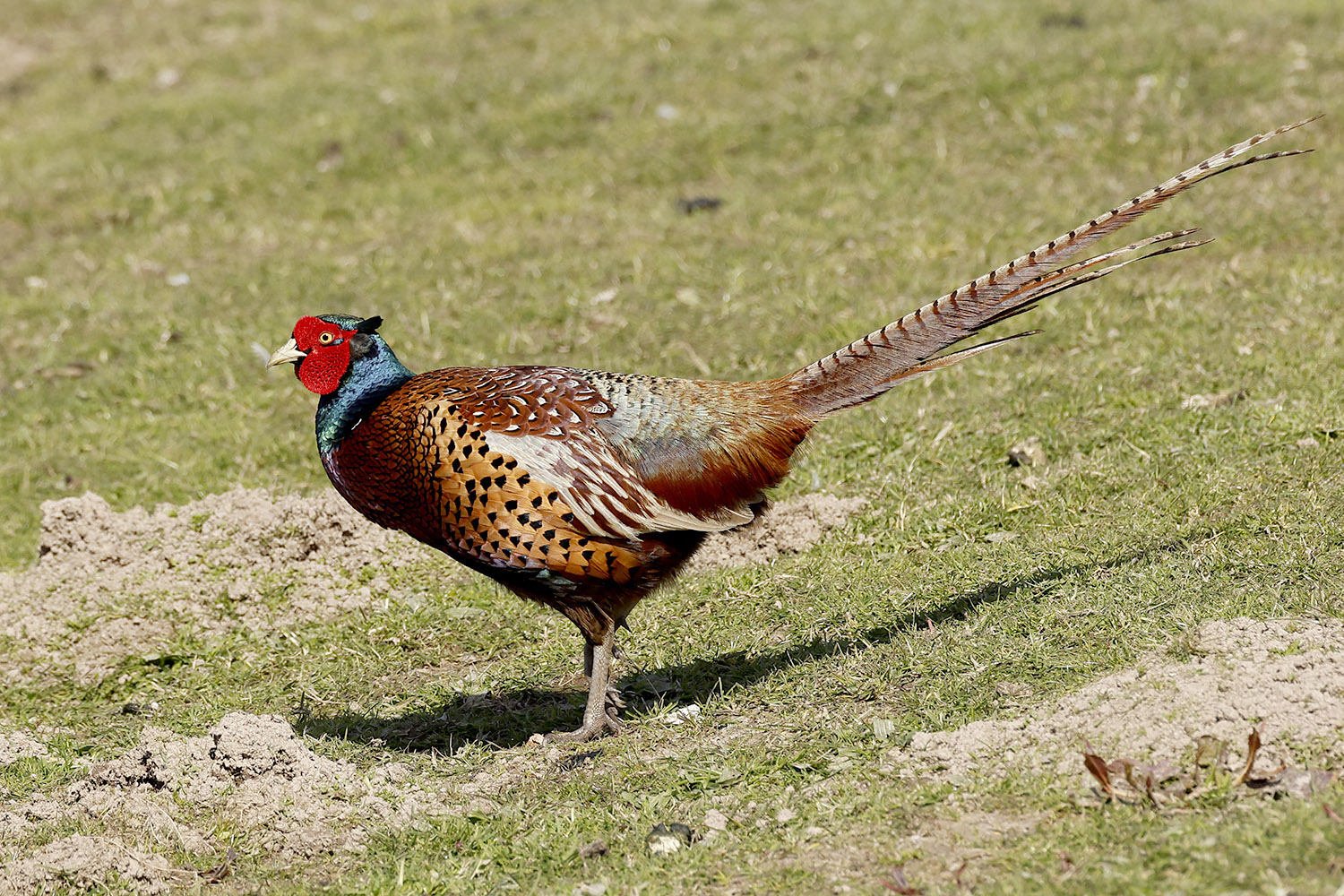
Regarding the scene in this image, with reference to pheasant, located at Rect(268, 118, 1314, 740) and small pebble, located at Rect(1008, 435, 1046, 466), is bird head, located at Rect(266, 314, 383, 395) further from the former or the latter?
small pebble, located at Rect(1008, 435, 1046, 466)

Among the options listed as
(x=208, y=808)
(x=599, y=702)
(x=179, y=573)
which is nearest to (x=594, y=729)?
(x=599, y=702)

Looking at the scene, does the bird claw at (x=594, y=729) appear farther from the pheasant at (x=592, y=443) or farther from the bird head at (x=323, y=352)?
the bird head at (x=323, y=352)

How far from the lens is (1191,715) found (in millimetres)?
3898

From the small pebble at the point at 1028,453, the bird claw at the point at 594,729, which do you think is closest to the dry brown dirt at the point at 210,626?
the bird claw at the point at 594,729

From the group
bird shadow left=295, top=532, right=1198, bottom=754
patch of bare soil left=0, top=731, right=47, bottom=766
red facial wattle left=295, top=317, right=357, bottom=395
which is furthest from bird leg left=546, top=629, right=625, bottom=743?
patch of bare soil left=0, top=731, right=47, bottom=766

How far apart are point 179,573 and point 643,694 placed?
233cm

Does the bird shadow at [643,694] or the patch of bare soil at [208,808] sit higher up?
the patch of bare soil at [208,808]

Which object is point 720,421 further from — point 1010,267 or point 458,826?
point 458,826

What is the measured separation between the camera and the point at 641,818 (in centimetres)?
410

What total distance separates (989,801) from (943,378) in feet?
12.5

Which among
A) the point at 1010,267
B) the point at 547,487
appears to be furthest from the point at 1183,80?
the point at 547,487

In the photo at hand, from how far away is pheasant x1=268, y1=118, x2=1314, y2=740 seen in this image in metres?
4.65

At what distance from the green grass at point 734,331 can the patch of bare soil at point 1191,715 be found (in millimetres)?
147

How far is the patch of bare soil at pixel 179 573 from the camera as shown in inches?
236
